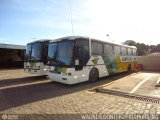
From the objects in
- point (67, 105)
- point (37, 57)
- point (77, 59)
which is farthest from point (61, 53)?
point (67, 105)

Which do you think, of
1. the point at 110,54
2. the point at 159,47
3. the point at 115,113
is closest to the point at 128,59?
the point at 110,54

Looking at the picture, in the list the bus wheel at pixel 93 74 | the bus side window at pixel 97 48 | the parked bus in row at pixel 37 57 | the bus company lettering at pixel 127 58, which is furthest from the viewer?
the bus company lettering at pixel 127 58

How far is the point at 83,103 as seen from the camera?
7332 millimetres

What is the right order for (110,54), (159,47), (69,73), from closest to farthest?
1. (69,73)
2. (110,54)
3. (159,47)

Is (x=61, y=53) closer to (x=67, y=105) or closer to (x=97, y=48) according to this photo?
(x=97, y=48)

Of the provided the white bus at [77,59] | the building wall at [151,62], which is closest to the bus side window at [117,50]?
the white bus at [77,59]

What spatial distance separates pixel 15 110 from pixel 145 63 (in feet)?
70.2

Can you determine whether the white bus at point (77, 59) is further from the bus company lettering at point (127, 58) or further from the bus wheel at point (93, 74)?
the bus company lettering at point (127, 58)

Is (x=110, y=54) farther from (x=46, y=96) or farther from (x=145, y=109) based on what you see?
(x=145, y=109)

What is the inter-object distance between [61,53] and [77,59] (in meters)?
1.07

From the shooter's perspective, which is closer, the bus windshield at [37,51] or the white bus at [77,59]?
the white bus at [77,59]

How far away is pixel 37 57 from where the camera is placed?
558 inches

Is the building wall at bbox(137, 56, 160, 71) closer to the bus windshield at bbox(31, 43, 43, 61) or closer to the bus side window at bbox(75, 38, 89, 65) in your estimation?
the bus side window at bbox(75, 38, 89, 65)

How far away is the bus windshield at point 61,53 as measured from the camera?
10727mm
